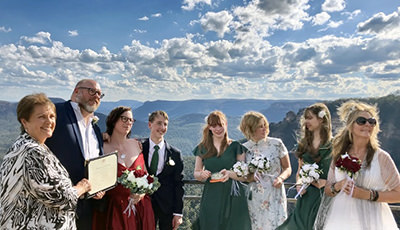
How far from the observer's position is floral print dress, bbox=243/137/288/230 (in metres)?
5.20

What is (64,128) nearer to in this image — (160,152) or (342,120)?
(160,152)

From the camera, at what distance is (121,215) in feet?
14.0

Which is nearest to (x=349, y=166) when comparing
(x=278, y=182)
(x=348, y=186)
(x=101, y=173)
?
(x=348, y=186)

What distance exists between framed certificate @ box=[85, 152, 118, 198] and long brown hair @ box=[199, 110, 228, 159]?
1.71 m

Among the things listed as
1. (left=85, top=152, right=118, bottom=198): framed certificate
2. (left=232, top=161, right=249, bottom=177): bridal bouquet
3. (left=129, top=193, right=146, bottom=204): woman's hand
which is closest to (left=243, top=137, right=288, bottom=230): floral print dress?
(left=232, top=161, right=249, bottom=177): bridal bouquet

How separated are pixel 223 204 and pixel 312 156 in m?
1.56

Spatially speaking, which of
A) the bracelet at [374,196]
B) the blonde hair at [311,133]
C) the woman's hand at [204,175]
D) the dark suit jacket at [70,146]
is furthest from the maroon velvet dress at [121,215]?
the bracelet at [374,196]

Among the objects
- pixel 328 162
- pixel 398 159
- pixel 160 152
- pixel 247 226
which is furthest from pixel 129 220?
pixel 398 159

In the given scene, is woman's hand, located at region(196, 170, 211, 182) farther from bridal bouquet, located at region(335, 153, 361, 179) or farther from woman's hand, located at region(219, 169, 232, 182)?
bridal bouquet, located at region(335, 153, 361, 179)

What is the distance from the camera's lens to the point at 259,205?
17.2ft

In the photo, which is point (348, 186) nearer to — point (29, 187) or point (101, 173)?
point (101, 173)

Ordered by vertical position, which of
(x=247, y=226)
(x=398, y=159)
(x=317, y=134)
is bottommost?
(x=398, y=159)

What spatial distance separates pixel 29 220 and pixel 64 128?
135 cm

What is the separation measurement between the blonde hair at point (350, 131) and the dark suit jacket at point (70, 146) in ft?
10.5
